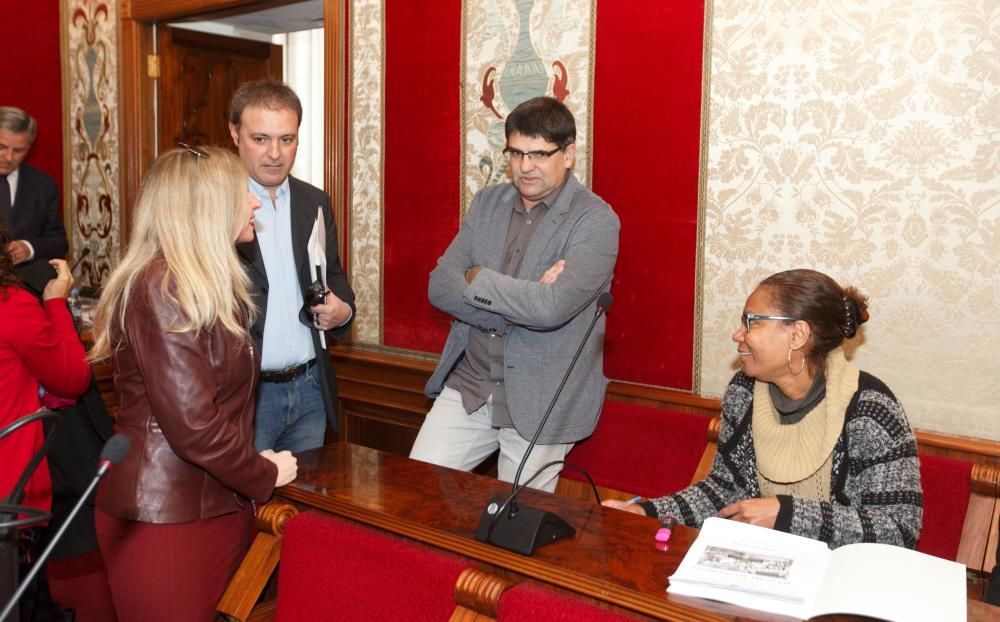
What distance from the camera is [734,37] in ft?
9.76

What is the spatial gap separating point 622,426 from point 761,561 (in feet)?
4.88

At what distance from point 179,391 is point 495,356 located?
1156 millimetres

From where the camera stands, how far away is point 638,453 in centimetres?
303

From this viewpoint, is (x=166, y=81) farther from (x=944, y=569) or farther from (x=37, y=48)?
(x=944, y=569)

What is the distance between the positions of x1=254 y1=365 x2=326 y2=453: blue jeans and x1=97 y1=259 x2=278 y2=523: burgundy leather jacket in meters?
0.66

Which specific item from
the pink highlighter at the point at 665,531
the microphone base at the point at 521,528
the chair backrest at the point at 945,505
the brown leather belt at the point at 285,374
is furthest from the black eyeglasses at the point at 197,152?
the chair backrest at the point at 945,505

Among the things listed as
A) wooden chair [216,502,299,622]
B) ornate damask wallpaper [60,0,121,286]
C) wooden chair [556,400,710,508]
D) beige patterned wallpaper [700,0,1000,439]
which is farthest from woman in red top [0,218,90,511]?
ornate damask wallpaper [60,0,121,286]

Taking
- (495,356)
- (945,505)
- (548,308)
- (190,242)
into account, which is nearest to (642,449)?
(495,356)

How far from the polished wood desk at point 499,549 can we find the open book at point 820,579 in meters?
0.04

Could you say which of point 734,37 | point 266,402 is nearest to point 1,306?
point 266,402

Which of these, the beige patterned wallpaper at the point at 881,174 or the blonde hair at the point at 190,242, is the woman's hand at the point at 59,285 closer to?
the blonde hair at the point at 190,242

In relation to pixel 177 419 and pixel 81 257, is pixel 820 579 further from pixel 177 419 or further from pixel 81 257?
pixel 81 257

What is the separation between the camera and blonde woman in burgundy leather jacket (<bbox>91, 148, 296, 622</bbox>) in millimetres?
1786

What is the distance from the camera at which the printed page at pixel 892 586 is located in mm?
1432
